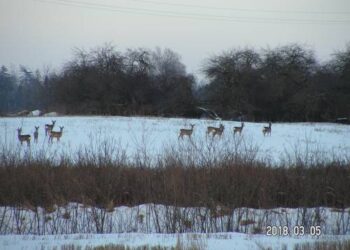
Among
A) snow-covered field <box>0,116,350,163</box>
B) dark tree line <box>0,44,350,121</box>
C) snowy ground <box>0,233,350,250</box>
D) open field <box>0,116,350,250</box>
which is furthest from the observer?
dark tree line <box>0,44,350,121</box>

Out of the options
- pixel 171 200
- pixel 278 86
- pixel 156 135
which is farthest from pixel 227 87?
pixel 171 200

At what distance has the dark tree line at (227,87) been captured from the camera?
43.3 m

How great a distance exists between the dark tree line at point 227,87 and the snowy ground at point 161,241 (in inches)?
1294

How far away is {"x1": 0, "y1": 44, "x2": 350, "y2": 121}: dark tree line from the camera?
43312mm

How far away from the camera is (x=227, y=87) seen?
4503cm

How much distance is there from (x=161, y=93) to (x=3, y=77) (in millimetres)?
31712

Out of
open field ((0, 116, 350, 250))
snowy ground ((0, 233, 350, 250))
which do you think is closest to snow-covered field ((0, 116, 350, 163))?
open field ((0, 116, 350, 250))

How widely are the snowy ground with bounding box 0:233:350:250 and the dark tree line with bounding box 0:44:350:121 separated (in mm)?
32864

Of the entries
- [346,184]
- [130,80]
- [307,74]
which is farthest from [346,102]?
[346,184]

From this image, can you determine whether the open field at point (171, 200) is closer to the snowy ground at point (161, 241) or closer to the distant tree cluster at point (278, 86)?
the snowy ground at point (161, 241)

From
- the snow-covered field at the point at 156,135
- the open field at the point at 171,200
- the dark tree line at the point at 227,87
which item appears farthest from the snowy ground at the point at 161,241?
the dark tree line at the point at 227,87

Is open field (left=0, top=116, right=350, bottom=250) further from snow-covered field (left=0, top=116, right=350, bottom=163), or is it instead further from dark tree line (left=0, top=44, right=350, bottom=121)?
dark tree line (left=0, top=44, right=350, bottom=121)

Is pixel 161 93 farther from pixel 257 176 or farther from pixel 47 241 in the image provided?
pixel 47 241

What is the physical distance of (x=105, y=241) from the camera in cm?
727
